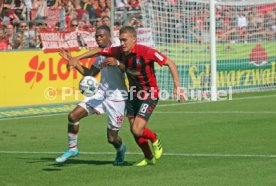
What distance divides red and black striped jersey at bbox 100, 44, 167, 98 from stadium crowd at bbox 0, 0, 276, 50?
1067cm

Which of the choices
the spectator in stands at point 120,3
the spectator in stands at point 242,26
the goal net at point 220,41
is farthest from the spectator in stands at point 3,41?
the spectator in stands at point 242,26

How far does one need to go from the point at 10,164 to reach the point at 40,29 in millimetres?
10836

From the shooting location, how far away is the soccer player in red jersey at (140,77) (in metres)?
12.8

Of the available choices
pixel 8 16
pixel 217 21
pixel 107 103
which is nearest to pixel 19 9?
pixel 8 16

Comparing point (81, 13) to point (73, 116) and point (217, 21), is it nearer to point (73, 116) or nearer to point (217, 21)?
point (217, 21)

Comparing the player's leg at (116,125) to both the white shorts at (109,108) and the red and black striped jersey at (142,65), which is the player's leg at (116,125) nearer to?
the white shorts at (109,108)

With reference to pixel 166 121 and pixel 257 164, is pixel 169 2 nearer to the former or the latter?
pixel 166 121

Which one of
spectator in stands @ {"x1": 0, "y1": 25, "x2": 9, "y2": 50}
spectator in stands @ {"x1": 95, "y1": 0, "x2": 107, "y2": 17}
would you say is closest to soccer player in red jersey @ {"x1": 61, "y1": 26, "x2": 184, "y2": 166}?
spectator in stands @ {"x1": 0, "y1": 25, "x2": 9, "y2": 50}

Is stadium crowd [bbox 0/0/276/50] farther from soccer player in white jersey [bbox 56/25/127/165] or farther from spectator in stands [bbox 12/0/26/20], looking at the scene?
soccer player in white jersey [bbox 56/25/127/165]

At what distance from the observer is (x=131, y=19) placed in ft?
89.6

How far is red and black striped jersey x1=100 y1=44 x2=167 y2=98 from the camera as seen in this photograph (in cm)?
1285

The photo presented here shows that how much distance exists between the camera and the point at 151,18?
26312 mm

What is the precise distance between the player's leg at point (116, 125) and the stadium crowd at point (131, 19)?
1023cm

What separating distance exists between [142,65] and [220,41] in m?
14.6
